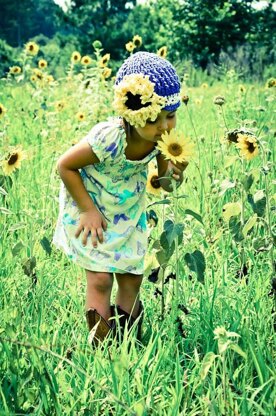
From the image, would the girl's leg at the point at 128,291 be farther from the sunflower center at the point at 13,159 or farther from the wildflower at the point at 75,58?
the wildflower at the point at 75,58

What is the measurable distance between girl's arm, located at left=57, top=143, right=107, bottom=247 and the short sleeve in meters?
0.02

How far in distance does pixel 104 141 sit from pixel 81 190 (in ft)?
0.51

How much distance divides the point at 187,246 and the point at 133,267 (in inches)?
17.2

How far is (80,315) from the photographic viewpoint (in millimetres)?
1812

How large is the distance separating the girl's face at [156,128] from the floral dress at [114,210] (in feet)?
0.28

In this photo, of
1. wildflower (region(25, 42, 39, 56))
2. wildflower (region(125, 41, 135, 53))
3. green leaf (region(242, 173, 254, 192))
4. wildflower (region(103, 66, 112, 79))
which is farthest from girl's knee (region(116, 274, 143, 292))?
wildflower (region(25, 42, 39, 56))

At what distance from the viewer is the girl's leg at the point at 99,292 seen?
1732mm

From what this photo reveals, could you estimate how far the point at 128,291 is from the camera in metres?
1.84

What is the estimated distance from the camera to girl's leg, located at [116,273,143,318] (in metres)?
1.82

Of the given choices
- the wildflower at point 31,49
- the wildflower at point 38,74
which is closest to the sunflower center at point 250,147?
the wildflower at point 38,74

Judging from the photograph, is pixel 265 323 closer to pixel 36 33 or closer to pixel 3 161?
pixel 3 161

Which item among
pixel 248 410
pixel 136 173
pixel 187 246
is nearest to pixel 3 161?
pixel 136 173

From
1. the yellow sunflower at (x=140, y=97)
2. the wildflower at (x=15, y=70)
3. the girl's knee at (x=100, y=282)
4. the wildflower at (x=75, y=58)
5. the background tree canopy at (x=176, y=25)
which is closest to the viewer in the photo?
the yellow sunflower at (x=140, y=97)

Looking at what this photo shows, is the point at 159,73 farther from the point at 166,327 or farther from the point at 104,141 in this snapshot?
the point at 166,327
